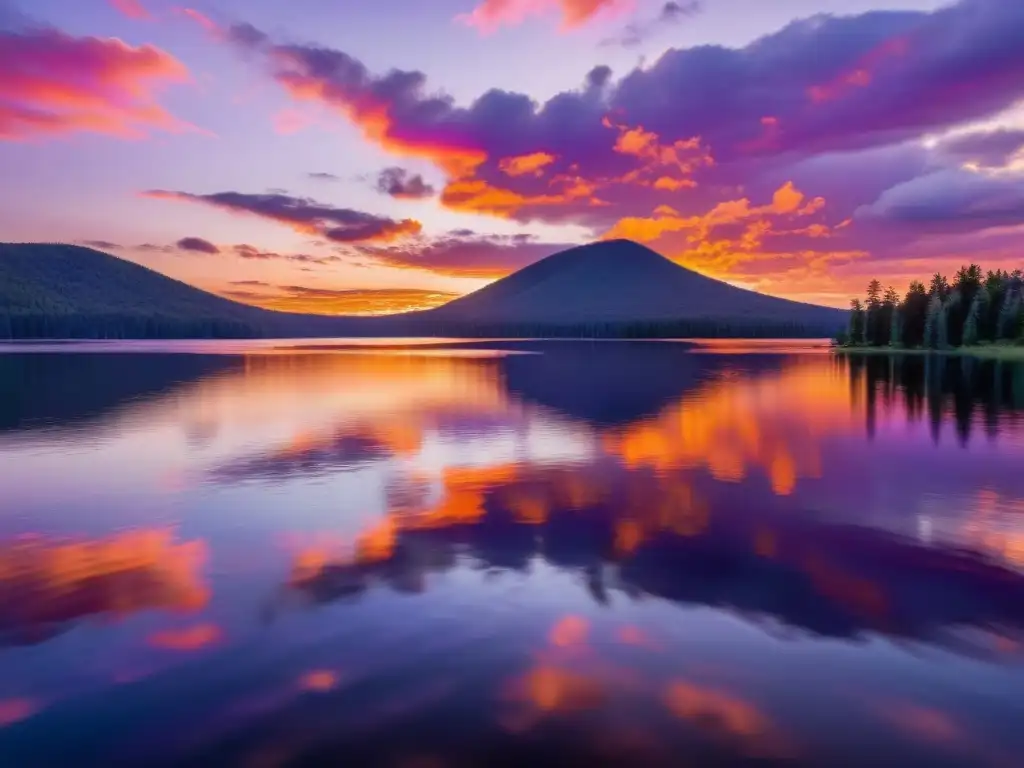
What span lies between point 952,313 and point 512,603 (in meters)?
145

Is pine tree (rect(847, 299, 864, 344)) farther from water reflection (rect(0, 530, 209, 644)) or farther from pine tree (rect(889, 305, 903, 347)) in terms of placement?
water reflection (rect(0, 530, 209, 644))

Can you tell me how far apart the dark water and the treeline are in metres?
106

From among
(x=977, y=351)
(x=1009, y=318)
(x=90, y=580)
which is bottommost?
(x=977, y=351)

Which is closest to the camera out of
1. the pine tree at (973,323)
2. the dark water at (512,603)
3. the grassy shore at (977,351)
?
the dark water at (512,603)

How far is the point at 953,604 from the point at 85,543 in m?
21.4

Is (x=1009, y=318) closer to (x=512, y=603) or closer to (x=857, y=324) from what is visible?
(x=857, y=324)

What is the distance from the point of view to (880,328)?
14975 cm

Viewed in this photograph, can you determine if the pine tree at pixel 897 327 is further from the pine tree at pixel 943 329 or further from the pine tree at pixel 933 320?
the pine tree at pixel 943 329

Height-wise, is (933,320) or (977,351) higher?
(933,320)

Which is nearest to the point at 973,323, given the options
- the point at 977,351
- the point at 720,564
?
the point at 977,351

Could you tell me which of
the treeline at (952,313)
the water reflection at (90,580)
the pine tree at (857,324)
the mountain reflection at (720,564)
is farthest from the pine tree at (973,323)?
the water reflection at (90,580)

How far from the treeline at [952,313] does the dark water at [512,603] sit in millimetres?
105637

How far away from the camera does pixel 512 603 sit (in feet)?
46.6

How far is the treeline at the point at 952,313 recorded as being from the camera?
390 feet
